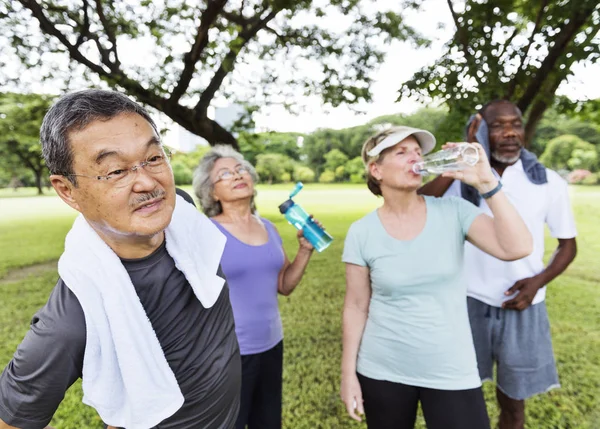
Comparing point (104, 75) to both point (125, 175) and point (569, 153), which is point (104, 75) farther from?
point (569, 153)

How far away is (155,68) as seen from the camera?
6465 mm

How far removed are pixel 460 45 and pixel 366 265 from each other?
2139 mm

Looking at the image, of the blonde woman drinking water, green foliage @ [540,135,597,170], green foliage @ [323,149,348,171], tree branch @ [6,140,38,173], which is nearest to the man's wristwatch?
the blonde woman drinking water

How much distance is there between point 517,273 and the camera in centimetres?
229

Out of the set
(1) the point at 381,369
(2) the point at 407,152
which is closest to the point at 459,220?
(2) the point at 407,152

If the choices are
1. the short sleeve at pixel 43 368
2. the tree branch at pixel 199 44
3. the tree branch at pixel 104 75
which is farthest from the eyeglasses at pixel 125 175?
the tree branch at pixel 104 75

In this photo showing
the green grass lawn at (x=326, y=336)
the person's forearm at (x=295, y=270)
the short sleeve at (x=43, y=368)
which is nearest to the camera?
the short sleeve at (x=43, y=368)

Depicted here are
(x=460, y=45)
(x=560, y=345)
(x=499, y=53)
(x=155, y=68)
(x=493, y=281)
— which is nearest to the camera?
(x=493, y=281)

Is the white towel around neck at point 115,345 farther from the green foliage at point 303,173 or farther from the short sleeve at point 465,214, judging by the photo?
the green foliage at point 303,173

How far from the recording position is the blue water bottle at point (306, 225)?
2.38 meters

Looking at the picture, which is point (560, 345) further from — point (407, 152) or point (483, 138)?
point (407, 152)

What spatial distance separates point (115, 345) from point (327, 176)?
24.0 metres

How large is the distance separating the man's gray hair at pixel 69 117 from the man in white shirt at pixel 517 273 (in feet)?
6.26

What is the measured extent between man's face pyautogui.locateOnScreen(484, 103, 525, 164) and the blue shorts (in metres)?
0.85
